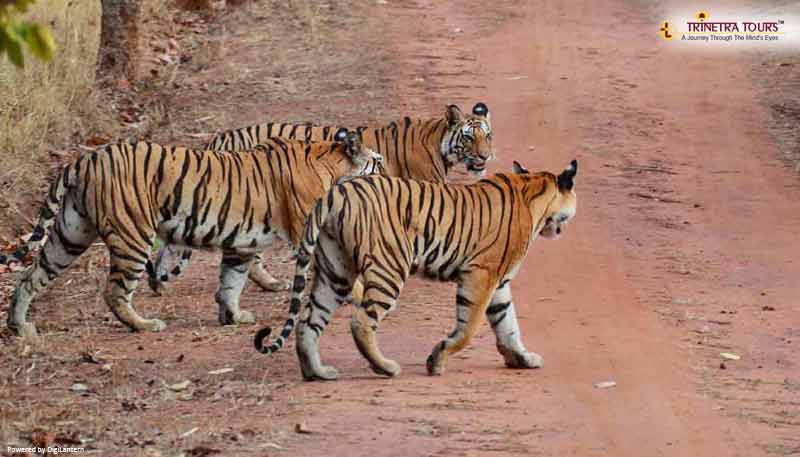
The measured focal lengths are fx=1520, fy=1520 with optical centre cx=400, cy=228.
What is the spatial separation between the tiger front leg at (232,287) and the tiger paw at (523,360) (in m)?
2.04

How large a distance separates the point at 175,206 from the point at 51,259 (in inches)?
33.1

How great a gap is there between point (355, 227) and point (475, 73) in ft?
30.3

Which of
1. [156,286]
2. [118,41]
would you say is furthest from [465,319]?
[118,41]

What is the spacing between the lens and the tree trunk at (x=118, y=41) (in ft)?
53.4

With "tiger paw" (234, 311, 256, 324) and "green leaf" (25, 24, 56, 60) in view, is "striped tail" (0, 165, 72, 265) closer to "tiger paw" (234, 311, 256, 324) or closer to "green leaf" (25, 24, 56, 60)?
"tiger paw" (234, 311, 256, 324)

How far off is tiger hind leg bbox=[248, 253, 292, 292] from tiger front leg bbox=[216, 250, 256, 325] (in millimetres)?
791

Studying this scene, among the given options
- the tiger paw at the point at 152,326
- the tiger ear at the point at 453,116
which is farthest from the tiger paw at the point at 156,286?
the tiger ear at the point at 453,116

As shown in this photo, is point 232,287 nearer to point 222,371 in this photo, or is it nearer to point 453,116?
point 222,371

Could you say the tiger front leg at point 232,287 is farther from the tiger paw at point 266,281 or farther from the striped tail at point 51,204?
the striped tail at point 51,204

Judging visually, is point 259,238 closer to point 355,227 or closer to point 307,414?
point 355,227

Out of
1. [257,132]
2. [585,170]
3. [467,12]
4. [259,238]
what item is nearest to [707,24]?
[467,12]

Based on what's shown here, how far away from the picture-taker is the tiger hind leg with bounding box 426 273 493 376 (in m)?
7.93

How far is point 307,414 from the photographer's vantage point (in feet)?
23.7

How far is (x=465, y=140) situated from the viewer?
11.0 meters
